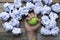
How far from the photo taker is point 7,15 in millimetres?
1106

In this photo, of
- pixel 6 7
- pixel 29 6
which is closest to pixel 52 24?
pixel 29 6

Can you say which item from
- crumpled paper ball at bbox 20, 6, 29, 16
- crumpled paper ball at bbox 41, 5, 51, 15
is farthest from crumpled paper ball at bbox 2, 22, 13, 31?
crumpled paper ball at bbox 41, 5, 51, 15

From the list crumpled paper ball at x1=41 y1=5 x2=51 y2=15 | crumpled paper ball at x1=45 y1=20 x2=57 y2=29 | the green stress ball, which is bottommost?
crumpled paper ball at x1=45 y1=20 x2=57 y2=29

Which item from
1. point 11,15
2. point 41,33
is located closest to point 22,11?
point 11,15

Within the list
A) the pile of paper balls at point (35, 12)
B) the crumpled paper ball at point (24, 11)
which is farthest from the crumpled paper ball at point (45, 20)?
the crumpled paper ball at point (24, 11)

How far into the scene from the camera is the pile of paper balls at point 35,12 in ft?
3.55

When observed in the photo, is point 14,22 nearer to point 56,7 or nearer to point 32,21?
point 32,21

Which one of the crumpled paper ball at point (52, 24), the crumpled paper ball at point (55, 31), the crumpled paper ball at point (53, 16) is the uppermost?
the crumpled paper ball at point (53, 16)

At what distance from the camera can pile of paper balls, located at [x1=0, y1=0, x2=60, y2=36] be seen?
3.55 ft

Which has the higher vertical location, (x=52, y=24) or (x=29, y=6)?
(x=29, y=6)

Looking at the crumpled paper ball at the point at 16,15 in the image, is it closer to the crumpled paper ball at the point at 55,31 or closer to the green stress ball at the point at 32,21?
the green stress ball at the point at 32,21

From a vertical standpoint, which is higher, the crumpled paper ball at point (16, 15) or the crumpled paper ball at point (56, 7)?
the crumpled paper ball at point (56, 7)

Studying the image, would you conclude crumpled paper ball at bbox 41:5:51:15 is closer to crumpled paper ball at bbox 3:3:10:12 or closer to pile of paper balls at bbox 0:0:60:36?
pile of paper balls at bbox 0:0:60:36

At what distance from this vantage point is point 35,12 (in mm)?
1104
